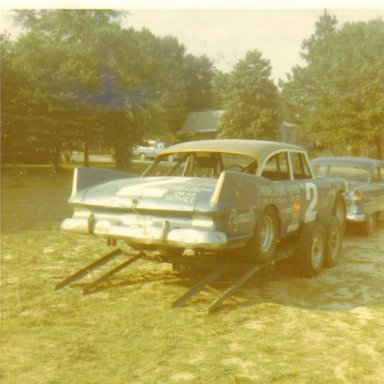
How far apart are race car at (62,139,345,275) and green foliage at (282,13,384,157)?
52.2ft

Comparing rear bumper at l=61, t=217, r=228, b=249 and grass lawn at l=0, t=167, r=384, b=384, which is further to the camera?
rear bumper at l=61, t=217, r=228, b=249

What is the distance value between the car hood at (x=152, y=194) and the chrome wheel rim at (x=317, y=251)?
1.77 m

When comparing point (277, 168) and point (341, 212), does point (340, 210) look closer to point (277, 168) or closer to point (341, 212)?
point (341, 212)

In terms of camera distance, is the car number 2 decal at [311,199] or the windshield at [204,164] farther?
the car number 2 decal at [311,199]

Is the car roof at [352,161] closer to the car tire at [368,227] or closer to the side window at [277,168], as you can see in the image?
the car tire at [368,227]

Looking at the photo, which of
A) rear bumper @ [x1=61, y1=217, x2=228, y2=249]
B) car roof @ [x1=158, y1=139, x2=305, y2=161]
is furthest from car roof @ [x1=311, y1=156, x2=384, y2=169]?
rear bumper @ [x1=61, y1=217, x2=228, y2=249]

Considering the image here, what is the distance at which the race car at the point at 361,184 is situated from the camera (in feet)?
30.6

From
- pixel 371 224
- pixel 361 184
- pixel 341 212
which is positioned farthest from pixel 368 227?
pixel 341 212

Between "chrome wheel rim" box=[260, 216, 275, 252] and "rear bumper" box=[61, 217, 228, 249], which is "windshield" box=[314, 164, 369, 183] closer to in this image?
"chrome wheel rim" box=[260, 216, 275, 252]

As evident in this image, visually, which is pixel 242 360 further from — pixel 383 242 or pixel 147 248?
pixel 383 242

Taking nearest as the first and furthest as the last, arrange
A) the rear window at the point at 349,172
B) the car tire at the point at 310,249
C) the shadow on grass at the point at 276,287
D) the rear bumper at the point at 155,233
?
1. the rear bumper at the point at 155,233
2. the shadow on grass at the point at 276,287
3. the car tire at the point at 310,249
4. the rear window at the point at 349,172

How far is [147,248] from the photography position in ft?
20.1

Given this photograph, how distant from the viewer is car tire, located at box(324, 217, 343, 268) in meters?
6.97

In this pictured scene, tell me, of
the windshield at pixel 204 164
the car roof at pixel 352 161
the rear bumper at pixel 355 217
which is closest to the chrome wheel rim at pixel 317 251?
the windshield at pixel 204 164
